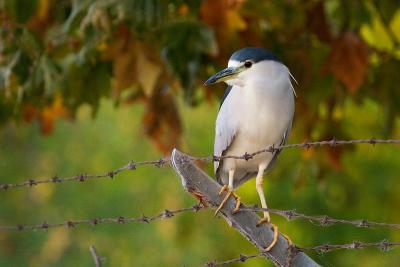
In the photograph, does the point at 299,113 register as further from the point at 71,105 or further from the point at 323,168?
the point at 71,105

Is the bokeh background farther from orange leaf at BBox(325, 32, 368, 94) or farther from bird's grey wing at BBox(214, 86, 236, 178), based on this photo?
bird's grey wing at BBox(214, 86, 236, 178)

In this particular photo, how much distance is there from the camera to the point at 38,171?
12922 millimetres

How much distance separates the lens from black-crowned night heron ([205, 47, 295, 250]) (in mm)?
3693

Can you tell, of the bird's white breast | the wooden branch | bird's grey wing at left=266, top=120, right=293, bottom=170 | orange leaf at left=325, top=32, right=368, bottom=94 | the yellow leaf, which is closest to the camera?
the wooden branch

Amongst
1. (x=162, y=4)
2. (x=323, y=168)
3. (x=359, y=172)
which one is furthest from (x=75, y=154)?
(x=162, y=4)

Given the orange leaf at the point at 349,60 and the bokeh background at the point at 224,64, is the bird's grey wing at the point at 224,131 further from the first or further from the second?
the orange leaf at the point at 349,60

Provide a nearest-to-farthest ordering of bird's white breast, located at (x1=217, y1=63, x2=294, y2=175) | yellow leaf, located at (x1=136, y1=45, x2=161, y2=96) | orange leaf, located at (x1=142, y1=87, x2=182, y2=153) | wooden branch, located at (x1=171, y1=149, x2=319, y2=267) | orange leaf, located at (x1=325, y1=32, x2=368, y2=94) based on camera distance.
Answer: wooden branch, located at (x1=171, y1=149, x2=319, y2=267), bird's white breast, located at (x1=217, y1=63, x2=294, y2=175), yellow leaf, located at (x1=136, y1=45, x2=161, y2=96), orange leaf, located at (x1=325, y1=32, x2=368, y2=94), orange leaf, located at (x1=142, y1=87, x2=182, y2=153)

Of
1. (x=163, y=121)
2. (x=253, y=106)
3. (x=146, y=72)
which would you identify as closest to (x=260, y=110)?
(x=253, y=106)

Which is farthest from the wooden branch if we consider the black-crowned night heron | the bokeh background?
the bokeh background

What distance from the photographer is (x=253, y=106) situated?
369cm

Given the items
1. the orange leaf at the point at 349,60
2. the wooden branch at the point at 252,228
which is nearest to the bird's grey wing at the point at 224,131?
the wooden branch at the point at 252,228

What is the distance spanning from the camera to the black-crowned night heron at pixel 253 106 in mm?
3693

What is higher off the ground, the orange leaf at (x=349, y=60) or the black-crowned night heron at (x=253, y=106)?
the black-crowned night heron at (x=253, y=106)

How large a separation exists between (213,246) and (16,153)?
4.84 m
